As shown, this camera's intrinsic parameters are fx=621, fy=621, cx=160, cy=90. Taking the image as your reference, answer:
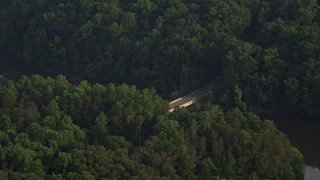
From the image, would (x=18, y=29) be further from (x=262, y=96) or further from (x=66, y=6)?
(x=262, y=96)

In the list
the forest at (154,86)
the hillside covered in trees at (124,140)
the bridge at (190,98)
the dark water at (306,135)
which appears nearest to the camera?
the hillside covered in trees at (124,140)

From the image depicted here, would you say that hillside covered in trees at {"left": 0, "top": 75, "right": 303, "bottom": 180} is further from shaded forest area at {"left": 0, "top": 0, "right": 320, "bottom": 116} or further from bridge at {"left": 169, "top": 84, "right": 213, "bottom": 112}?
shaded forest area at {"left": 0, "top": 0, "right": 320, "bottom": 116}

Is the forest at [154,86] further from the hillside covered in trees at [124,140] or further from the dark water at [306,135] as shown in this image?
the dark water at [306,135]

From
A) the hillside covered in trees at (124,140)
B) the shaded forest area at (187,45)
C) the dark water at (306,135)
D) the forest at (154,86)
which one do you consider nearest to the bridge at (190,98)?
the shaded forest area at (187,45)

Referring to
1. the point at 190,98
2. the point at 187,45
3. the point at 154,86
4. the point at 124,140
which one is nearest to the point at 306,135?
the point at 190,98

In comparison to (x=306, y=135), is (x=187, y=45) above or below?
above

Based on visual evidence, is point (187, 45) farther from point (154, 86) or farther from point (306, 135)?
point (306, 135)

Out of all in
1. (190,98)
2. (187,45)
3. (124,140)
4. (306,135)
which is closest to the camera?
(124,140)
